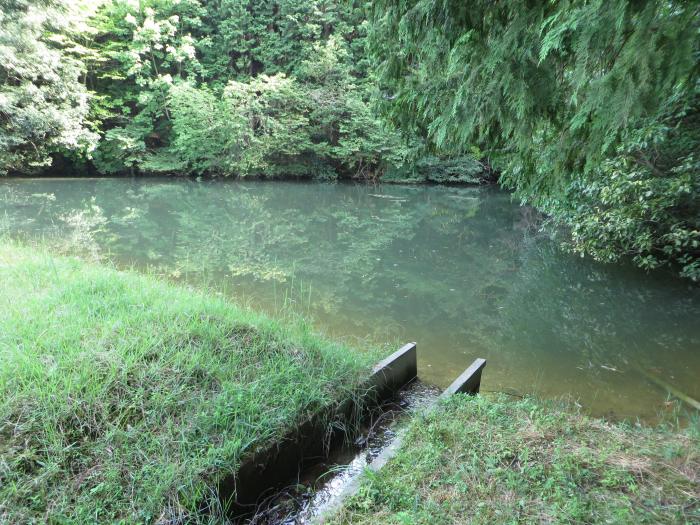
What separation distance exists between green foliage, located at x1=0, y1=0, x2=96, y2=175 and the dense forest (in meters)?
0.07

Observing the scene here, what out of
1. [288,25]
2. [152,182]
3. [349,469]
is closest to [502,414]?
[349,469]

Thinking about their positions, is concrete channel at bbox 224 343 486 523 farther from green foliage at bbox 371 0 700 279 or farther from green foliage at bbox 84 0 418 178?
green foliage at bbox 84 0 418 178

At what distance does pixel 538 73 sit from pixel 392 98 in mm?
1443

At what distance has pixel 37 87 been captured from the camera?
15.6 meters

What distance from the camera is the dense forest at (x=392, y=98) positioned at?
1.80m

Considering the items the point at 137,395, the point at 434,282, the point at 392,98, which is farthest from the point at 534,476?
the point at 434,282

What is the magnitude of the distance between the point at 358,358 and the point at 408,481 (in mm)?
1277

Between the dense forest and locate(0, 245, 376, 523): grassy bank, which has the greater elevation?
the dense forest

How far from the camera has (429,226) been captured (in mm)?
11430

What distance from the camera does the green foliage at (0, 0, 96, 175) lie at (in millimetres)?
13938

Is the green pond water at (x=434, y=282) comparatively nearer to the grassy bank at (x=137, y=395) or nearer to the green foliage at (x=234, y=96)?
the grassy bank at (x=137, y=395)

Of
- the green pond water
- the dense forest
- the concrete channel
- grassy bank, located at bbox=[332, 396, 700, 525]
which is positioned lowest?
the green pond water

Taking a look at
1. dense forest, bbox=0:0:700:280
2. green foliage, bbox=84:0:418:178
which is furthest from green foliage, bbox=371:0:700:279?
green foliage, bbox=84:0:418:178

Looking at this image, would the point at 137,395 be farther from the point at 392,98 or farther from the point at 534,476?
the point at 392,98
